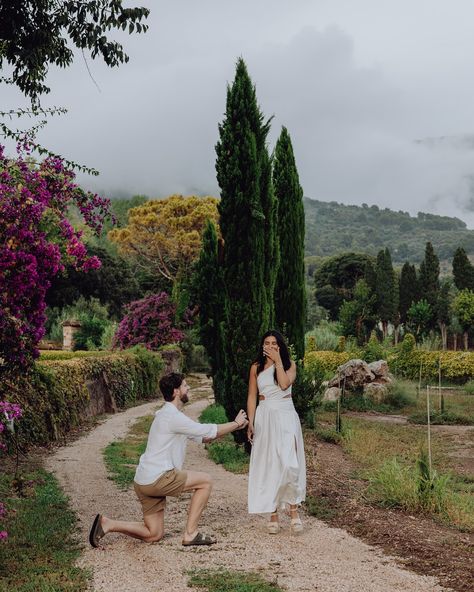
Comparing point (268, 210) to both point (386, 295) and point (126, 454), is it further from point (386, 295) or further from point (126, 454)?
point (386, 295)

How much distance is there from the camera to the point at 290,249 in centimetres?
1454

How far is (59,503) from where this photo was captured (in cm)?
734

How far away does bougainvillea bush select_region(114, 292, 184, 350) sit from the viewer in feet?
88.8

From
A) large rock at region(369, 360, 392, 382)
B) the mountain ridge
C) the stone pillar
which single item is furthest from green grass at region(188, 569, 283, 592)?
the mountain ridge

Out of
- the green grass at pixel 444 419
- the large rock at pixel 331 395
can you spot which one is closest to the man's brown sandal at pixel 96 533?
the green grass at pixel 444 419

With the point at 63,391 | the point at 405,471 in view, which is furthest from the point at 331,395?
the point at 405,471

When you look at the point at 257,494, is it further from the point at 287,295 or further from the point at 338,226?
the point at 338,226

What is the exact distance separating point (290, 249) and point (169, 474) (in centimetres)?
940

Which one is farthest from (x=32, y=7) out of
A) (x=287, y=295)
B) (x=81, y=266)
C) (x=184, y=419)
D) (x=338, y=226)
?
(x=338, y=226)

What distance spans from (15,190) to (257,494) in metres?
3.45

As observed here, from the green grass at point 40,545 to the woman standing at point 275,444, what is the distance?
5.45 feet

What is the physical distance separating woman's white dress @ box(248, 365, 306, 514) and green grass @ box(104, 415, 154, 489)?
2762 mm

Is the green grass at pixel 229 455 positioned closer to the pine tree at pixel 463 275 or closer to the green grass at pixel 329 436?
the green grass at pixel 329 436

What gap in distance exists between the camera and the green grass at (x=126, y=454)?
908 cm
